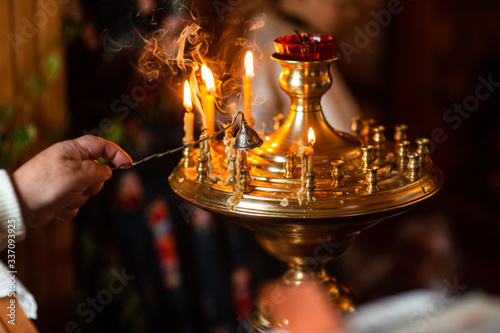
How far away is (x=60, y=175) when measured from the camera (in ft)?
3.11

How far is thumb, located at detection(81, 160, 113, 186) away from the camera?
97cm

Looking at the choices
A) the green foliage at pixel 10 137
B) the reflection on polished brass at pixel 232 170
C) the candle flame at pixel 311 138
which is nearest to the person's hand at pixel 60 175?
the reflection on polished brass at pixel 232 170

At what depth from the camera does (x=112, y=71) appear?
2.34 meters

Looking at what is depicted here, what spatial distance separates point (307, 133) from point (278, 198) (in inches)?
6.6

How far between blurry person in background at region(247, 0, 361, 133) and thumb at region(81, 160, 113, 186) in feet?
3.10

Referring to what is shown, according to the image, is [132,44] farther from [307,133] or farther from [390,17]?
[390,17]

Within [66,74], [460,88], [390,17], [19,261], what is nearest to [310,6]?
[390,17]

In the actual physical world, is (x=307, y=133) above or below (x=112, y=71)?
above

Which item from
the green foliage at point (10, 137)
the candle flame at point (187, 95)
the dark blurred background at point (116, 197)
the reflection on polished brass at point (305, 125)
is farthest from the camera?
the dark blurred background at point (116, 197)

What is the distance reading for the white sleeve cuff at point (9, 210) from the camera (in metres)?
0.90

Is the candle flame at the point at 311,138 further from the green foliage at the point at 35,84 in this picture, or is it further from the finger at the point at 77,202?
the green foliage at the point at 35,84

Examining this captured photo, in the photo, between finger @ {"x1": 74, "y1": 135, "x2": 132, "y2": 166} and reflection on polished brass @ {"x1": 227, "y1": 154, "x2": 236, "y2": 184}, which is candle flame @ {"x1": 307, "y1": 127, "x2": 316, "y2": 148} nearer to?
reflection on polished brass @ {"x1": 227, "y1": 154, "x2": 236, "y2": 184}

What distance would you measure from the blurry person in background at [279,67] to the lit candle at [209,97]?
0.84 m

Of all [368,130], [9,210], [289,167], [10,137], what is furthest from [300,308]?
[10,137]
